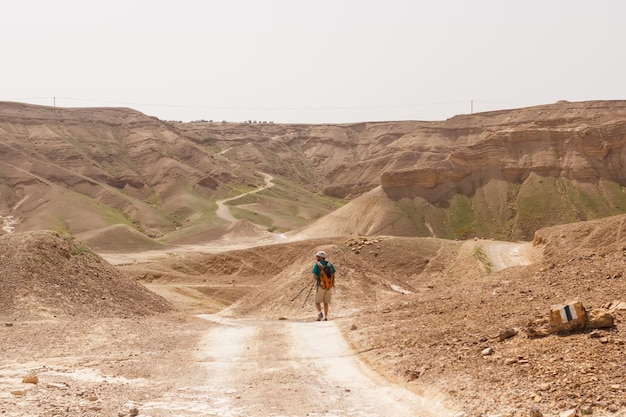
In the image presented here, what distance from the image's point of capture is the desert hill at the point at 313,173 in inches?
2534

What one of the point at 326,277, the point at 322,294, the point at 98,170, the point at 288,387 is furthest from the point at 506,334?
the point at 98,170

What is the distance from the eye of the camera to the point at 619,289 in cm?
998

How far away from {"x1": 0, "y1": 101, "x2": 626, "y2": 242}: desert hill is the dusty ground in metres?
44.9

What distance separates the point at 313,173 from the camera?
435 feet

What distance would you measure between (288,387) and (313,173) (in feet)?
409

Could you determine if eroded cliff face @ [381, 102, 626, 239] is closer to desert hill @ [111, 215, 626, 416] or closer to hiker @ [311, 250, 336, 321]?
desert hill @ [111, 215, 626, 416]

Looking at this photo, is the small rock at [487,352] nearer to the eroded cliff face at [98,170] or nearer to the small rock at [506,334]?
the small rock at [506,334]

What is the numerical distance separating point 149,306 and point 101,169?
81.2 metres

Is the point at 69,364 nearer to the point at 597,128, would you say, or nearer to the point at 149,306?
the point at 149,306

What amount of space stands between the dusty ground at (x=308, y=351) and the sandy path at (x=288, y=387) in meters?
0.03

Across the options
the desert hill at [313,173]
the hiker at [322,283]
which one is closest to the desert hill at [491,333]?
the hiker at [322,283]

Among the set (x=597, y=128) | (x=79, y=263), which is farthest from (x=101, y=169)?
(x=79, y=263)

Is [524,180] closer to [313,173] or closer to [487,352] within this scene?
[487,352]

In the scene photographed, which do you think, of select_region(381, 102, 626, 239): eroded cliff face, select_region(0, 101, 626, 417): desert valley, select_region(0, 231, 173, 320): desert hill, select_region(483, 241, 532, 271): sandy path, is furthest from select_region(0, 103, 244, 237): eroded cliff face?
select_region(0, 231, 173, 320): desert hill
